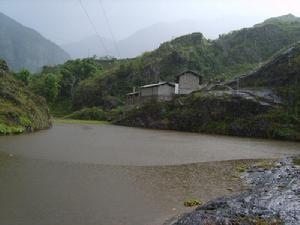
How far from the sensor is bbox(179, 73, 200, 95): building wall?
8156 cm

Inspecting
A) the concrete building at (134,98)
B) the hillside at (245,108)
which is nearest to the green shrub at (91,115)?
the concrete building at (134,98)

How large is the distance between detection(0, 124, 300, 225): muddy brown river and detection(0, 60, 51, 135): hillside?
1334 cm

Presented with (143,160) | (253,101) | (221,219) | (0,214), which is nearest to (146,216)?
(221,219)

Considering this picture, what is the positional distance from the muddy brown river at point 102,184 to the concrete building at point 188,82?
54179mm

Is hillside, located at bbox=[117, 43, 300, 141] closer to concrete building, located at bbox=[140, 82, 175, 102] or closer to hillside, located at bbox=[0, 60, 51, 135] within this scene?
concrete building, located at bbox=[140, 82, 175, 102]

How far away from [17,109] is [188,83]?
46.1 m

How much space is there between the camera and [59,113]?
116 m

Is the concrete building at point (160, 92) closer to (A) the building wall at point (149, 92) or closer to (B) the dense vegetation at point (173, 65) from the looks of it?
(A) the building wall at point (149, 92)

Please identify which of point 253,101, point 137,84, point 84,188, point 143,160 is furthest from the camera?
point 137,84

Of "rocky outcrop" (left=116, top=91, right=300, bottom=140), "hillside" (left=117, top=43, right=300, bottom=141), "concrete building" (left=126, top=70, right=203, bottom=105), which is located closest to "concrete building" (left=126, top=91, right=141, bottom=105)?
"concrete building" (left=126, top=70, right=203, bottom=105)

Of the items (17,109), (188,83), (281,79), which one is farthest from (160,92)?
(17,109)

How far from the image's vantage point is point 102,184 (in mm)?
16609

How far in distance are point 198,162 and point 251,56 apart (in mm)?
101670

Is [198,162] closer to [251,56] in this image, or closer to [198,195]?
[198,195]
